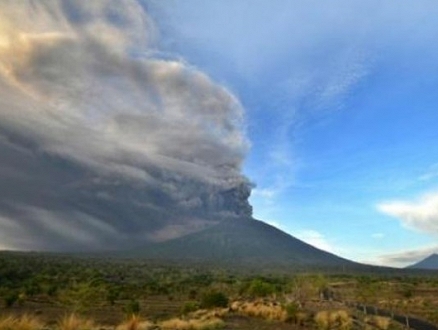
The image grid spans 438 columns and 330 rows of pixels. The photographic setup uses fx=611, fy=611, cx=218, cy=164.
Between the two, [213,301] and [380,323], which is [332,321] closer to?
[380,323]

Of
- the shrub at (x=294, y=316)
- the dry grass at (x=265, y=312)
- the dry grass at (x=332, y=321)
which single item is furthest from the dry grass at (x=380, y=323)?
the dry grass at (x=265, y=312)

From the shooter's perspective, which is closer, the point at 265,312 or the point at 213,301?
the point at 265,312

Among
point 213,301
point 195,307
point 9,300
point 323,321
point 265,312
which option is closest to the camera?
point 323,321

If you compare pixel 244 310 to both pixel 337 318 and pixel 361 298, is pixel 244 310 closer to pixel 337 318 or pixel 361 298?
pixel 337 318

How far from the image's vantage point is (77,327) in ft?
78.3

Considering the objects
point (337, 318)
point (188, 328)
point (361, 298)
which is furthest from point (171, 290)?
point (188, 328)

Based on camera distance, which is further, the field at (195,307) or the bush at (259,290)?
the bush at (259,290)

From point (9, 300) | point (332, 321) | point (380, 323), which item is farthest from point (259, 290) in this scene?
point (332, 321)

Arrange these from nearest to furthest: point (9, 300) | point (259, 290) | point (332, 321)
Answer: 1. point (332, 321)
2. point (9, 300)
3. point (259, 290)

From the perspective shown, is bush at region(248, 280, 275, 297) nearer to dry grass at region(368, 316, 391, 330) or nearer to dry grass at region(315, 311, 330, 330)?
dry grass at region(368, 316, 391, 330)

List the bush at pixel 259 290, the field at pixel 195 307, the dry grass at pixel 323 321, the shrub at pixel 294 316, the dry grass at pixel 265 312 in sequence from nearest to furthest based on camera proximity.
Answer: the field at pixel 195 307
the dry grass at pixel 323 321
the shrub at pixel 294 316
the dry grass at pixel 265 312
the bush at pixel 259 290

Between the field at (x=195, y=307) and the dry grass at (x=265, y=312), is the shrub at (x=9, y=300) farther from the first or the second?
the dry grass at (x=265, y=312)

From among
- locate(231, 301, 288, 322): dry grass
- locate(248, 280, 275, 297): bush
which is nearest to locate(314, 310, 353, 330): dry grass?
locate(231, 301, 288, 322): dry grass

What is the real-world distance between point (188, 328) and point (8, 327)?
10093 millimetres
